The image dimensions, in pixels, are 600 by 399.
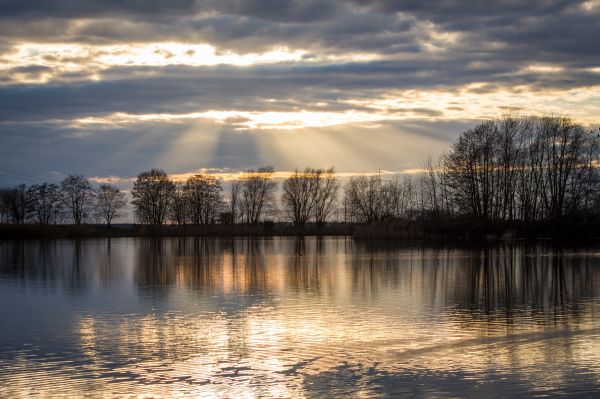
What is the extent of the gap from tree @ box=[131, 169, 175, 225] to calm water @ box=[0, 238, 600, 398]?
7434 cm

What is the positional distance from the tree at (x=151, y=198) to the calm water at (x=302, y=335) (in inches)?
2927

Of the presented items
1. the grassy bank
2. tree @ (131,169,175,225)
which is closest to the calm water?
the grassy bank

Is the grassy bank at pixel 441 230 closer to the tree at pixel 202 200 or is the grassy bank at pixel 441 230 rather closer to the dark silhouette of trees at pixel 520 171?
the dark silhouette of trees at pixel 520 171

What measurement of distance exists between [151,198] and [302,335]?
91.5 metres

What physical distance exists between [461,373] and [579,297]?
11.3 metres

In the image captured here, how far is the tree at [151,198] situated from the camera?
340ft

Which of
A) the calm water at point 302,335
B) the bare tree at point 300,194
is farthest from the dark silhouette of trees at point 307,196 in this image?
the calm water at point 302,335

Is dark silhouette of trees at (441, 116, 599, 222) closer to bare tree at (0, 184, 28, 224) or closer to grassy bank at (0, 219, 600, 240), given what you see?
grassy bank at (0, 219, 600, 240)

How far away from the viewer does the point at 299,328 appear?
646 inches

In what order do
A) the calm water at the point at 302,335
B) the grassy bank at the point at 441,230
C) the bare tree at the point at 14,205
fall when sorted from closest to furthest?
the calm water at the point at 302,335 → the grassy bank at the point at 441,230 → the bare tree at the point at 14,205

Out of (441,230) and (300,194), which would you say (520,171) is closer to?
(441,230)

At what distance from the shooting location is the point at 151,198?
104 m

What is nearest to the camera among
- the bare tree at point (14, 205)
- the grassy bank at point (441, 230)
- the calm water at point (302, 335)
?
the calm water at point (302, 335)

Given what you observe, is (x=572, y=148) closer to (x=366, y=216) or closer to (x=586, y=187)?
(x=586, y=187)
